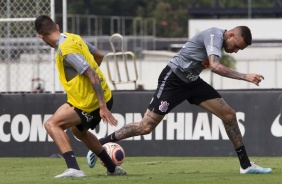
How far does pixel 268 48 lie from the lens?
1906 inches

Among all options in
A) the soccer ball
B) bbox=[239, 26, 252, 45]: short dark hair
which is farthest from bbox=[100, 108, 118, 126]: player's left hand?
bbox=[239, 26, 252, 45]: short dark hair

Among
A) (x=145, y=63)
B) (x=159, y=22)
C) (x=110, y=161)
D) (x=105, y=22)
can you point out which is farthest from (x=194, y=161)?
(x=159, y=22)

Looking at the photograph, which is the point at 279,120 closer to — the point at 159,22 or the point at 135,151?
the point at 135,151

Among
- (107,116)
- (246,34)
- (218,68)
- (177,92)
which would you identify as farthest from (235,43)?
(107,116)

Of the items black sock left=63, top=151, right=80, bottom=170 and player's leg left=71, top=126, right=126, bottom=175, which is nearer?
black sock left=63, top=151, right=80, bottom=170

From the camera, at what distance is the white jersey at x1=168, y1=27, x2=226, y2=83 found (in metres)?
12.2

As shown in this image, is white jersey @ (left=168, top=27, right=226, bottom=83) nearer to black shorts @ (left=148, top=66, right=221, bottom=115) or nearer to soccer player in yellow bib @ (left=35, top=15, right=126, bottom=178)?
black shorts @ (left=148, top=66, right=221, bottom=115)

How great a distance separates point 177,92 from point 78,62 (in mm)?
1710

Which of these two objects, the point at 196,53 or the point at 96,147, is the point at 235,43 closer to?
the point at 196,53

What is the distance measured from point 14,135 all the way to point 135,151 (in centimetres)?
204

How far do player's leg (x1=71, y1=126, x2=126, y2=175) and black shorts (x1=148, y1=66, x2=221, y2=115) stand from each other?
93cm

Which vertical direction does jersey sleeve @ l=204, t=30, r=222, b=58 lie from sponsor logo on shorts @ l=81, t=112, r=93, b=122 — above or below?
above

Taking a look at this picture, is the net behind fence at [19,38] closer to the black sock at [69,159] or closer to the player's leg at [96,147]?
the player's leg at [96,147]

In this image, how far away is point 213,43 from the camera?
12.2 metres
